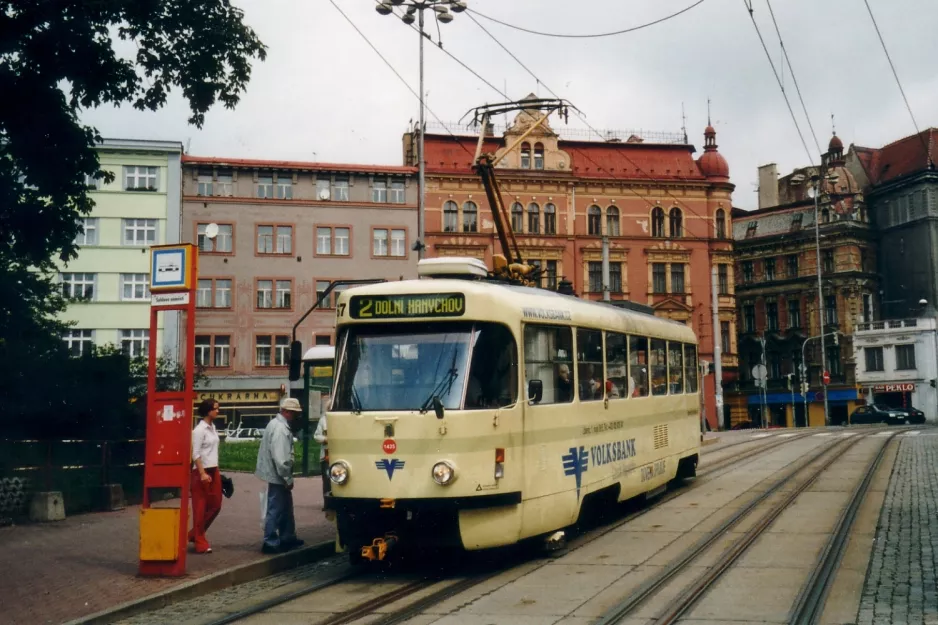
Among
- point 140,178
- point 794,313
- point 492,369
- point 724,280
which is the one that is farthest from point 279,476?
point 794,313

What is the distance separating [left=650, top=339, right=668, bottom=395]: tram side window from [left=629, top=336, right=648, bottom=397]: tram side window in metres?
0.41

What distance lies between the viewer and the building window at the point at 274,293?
5272 centimetres

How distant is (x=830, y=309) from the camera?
72.7 metres

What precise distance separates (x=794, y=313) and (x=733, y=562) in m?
68.1

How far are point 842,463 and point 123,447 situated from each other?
15484 millimetres

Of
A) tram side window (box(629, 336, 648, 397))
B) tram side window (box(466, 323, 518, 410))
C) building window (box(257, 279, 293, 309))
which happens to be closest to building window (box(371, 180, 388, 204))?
building window (box(257, 279, 293, 309))

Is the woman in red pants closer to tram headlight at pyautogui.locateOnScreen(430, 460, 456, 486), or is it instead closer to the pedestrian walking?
the pedestrian walking

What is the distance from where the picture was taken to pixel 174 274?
10.6 metres

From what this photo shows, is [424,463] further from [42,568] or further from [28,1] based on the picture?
[28,1]

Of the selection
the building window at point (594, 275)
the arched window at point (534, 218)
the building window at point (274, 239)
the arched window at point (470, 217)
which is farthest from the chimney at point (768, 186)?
the building window at point (274, 239)

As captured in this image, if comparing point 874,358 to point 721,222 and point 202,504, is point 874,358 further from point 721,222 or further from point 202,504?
point 202,504

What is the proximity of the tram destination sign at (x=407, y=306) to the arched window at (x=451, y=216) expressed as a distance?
148 ft

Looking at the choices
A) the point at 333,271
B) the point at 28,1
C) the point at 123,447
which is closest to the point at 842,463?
the point at 123,447

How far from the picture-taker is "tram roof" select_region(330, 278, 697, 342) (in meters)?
10.4
